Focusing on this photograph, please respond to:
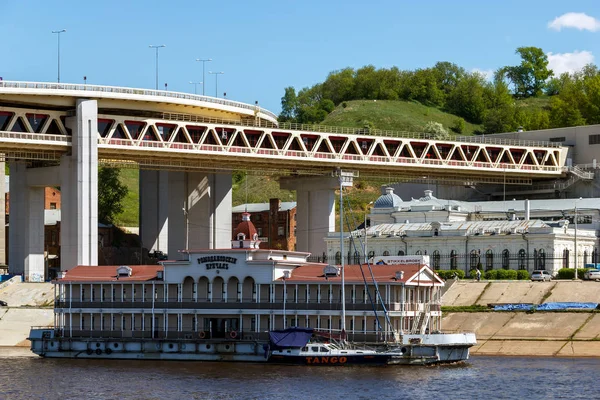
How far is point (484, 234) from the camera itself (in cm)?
15125

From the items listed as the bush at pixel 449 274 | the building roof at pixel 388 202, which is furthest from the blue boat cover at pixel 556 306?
the building roof at pixel 388 202

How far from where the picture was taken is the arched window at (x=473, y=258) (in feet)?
494

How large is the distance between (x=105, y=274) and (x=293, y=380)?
26439 millimetres

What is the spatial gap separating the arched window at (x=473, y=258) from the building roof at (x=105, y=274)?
155ft

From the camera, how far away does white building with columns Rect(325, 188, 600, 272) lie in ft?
482

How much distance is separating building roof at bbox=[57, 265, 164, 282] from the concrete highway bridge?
25837mm

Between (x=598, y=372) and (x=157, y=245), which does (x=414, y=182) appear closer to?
(x=157, y=245)

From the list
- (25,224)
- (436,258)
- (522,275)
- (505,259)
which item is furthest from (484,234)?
(25,224)

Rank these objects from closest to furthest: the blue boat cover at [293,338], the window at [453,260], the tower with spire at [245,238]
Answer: the blue boat cover at [293,338] → the tower with spire at [245,238] → the window at [453,260]

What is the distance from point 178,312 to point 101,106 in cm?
4156

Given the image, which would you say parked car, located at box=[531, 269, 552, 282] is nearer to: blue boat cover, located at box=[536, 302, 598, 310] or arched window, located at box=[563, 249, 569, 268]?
arched window, located at box=[563, 249, 569, 268]

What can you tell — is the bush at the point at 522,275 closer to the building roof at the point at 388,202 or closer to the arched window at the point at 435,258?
the arched window at the point at 435,258

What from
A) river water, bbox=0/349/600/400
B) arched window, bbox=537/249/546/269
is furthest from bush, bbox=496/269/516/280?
river water, bbox=0/349/600/400

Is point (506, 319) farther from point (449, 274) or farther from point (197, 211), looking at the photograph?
point (197, 211)
